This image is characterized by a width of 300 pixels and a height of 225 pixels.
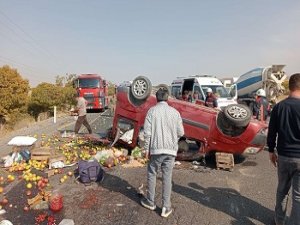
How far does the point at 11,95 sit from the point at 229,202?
1113 inches

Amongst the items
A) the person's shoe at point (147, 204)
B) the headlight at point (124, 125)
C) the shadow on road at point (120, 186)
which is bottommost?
the shadow on road at point (120, 186)

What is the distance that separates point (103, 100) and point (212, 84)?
1223 centimetres

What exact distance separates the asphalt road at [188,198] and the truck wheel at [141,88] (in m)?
2.01

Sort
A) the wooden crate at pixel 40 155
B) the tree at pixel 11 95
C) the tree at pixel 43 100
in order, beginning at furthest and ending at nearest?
the tree at pixel 43 100 < the tree at pixel 11 95 < the wooden crate at pixel 40 155

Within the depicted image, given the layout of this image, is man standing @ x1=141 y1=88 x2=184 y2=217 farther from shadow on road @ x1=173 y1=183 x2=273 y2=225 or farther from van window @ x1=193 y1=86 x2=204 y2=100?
van window @ x1=193 y1=86 x2=204 y2=100

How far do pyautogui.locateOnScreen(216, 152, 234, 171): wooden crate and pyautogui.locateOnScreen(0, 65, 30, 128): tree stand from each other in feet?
81.2

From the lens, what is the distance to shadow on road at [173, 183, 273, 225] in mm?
4473

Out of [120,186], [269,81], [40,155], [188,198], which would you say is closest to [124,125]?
[40,155]

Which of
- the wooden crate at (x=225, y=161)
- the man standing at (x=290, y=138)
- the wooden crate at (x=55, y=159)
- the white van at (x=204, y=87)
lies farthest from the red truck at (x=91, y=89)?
the man standing at (x=290, y=138)

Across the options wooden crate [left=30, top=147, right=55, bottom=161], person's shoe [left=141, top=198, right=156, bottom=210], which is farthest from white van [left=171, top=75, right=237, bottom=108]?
person's shoe [left=141, top=198, right=156, bottom=210]

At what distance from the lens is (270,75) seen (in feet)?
70.3

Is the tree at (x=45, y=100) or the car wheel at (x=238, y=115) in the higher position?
the car wheel at (x=238, y=115)

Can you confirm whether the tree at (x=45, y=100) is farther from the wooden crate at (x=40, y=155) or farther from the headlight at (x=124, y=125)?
the wooden crate at (x=40, y=155)

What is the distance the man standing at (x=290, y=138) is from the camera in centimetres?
352
